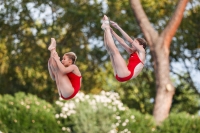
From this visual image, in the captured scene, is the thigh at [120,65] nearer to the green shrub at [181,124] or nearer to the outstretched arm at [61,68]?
the outstretched arm at [61,68]

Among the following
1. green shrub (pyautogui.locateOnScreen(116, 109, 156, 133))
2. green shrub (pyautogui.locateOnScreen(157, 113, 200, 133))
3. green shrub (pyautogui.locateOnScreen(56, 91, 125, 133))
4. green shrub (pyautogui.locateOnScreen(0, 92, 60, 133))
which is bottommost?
green shrub (pyautogui.locateOnScreen(157, 113, 200, 133))

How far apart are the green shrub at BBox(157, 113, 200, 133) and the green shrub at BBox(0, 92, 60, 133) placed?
3816 mm

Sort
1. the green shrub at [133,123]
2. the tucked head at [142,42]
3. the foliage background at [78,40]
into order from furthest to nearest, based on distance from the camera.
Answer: the foliage background at [78,40]
the green shrub at [133,123]
the tucked head at [142,42]

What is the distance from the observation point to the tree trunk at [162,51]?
20145 millimetres

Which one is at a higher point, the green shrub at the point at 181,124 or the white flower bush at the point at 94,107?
the white flower bush at the point at 94,107

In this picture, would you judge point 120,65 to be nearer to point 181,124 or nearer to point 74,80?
point 74,80

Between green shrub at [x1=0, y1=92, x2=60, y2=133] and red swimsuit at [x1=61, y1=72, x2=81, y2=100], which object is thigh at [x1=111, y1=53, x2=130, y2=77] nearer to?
red swimsuit at [x1=61, y1=72, x2=81, y2=100]

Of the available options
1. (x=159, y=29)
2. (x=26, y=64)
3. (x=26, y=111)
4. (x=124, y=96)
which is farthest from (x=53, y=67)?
(x=124, y=96)

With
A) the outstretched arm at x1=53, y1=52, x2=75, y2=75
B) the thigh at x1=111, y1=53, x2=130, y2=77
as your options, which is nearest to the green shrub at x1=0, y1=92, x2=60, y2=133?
the outstretched arm at x1=53, y1=52, x2=75, y2=75

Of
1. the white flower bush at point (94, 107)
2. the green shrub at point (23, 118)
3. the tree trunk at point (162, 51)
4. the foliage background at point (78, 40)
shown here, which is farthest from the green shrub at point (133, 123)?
the foliage background at point (78, 40)

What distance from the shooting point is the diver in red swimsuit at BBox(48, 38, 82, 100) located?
20.4 ft

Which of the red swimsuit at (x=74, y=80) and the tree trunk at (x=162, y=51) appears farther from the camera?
the tree trunk at (x=162, y=51)

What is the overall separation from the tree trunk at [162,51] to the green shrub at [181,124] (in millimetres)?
1820

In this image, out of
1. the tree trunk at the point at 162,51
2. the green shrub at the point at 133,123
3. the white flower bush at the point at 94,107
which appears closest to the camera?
the white flower bush at the point at 94,107
